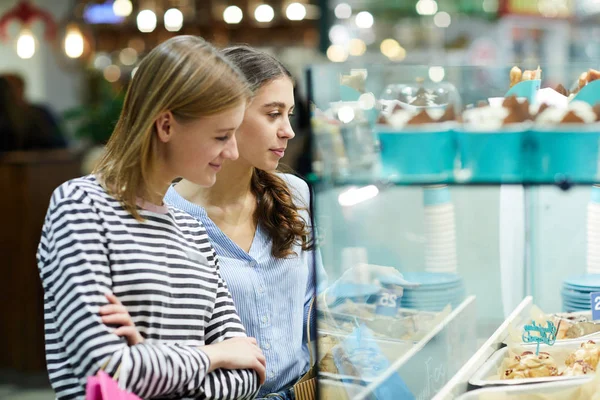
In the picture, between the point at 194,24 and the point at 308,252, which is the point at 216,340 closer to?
the point at 308,252

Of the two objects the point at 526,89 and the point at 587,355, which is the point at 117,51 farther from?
the point at 587,355

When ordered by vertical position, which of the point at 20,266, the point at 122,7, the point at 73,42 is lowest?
the point at 20,266

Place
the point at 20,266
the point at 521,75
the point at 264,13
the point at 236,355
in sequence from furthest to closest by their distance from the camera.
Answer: the point at 264,13, the point at 20,266, the point at 521,75, the point at 236,355

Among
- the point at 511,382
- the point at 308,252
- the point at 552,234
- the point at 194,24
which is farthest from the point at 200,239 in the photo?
the point at 194,24

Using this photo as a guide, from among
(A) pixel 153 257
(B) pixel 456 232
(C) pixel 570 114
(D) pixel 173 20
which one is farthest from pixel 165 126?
(D) pixel 173 20

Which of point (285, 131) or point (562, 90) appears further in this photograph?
point (562, 90)

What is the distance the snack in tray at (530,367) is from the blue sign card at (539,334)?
2.0 inches

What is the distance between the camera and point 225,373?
4.80 ft

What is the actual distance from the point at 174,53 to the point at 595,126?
1.44 metres

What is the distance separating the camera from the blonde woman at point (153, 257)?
132 centimetres

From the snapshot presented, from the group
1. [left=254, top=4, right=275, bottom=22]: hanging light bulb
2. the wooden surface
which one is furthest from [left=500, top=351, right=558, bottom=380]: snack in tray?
[left=254, top=4, right=275, bottom=22]: hanging light bulb

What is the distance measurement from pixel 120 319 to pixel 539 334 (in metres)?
1.07

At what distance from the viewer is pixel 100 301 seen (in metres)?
1.32

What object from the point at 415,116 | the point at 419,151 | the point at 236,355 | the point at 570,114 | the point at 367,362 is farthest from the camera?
the point at 419,151
